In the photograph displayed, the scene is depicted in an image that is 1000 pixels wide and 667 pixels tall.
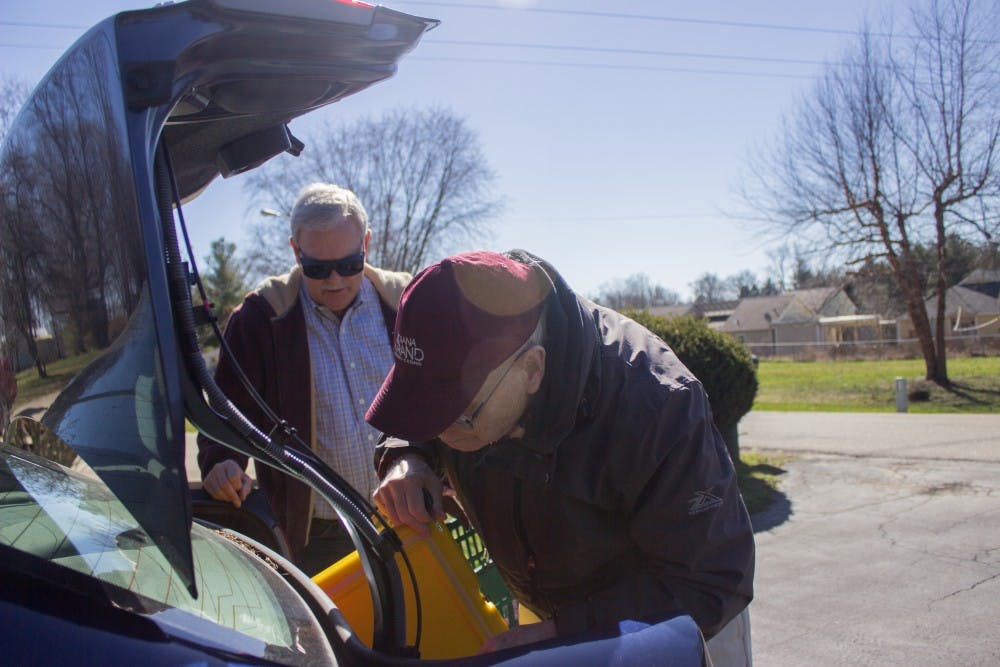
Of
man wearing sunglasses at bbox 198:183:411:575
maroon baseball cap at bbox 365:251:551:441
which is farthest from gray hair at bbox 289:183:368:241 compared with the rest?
maroon baseball cap at bbox 365:251:551:441

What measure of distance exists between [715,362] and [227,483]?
6.11 m

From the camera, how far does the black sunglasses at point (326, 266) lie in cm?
274

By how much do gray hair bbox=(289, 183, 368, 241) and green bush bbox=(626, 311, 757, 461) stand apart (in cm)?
499

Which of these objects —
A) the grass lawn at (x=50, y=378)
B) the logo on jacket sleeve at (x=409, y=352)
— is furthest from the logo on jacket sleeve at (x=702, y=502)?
the grass lawn at (x=50, y=378)

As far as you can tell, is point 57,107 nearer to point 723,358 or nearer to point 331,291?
point 331,291

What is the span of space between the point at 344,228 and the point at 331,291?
26 cm

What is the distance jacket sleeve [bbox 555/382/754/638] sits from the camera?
1.46 m

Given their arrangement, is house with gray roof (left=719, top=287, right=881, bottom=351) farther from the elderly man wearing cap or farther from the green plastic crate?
the elderly man wearing cap

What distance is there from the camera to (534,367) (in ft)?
5.19

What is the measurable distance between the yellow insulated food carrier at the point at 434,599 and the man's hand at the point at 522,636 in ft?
1.07

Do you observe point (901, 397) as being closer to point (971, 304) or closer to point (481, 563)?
point (481, 563)

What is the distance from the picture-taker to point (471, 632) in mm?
1810

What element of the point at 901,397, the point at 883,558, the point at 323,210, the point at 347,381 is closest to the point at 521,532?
the point at 347,381

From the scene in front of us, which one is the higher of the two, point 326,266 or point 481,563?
point 326,266
